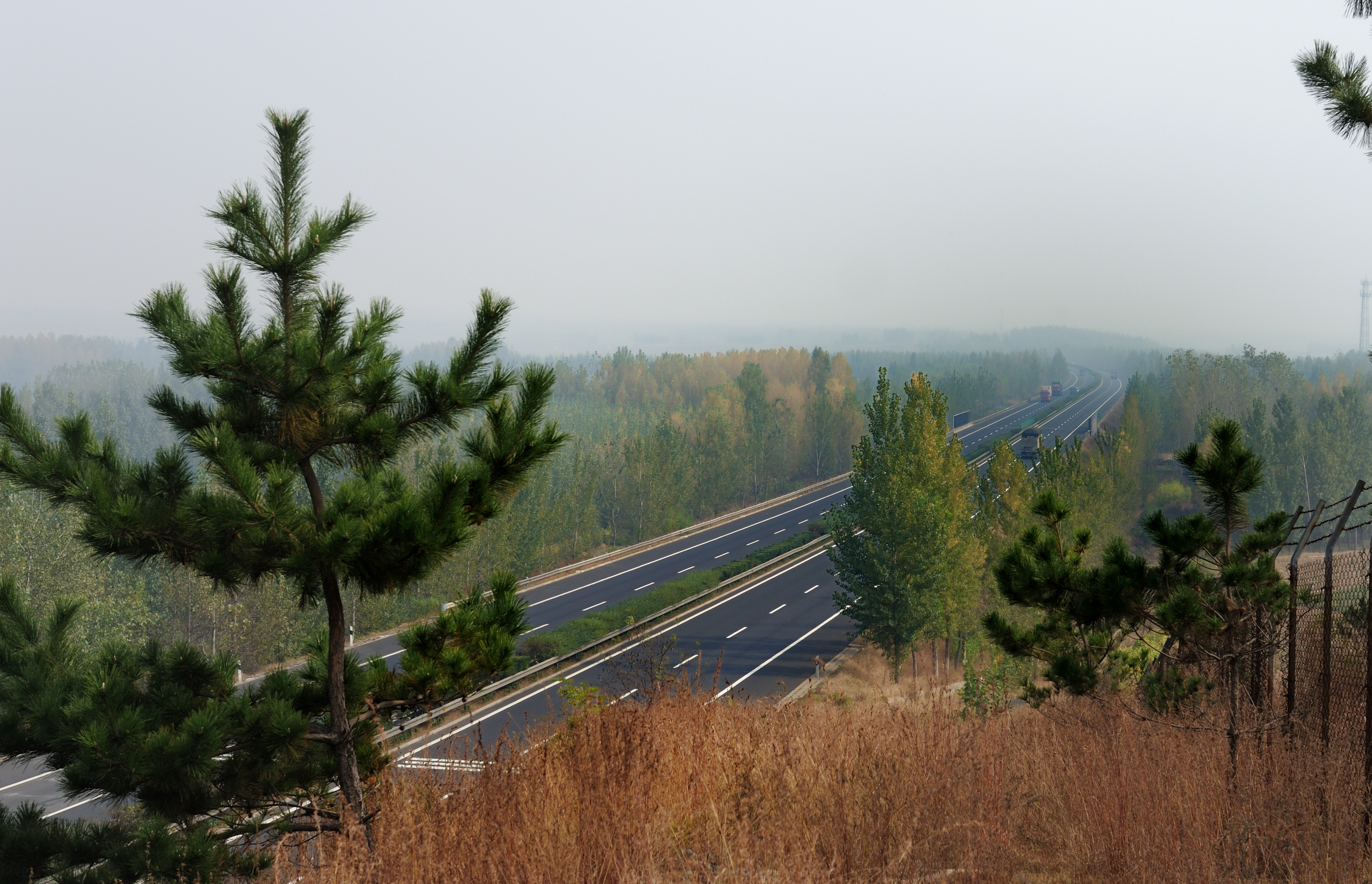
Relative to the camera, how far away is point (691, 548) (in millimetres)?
50906

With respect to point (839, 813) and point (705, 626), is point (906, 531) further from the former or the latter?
point (839, 813)

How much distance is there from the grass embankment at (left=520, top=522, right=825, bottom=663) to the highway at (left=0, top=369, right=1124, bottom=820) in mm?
902

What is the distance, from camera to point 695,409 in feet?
390

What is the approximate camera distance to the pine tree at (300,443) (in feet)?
17.4

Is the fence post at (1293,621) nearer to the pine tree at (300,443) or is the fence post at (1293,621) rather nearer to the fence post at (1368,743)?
the fence post at (1368,743)

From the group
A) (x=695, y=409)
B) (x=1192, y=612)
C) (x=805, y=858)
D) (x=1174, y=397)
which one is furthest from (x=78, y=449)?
(x=695, y=409)

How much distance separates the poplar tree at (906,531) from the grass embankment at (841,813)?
77.3 ft

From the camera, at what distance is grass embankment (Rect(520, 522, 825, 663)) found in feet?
95.7

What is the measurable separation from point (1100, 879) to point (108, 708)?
20.7ft

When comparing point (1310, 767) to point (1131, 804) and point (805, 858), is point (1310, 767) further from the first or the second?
point (805, 858)

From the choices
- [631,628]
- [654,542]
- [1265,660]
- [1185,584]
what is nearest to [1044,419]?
[654,542]

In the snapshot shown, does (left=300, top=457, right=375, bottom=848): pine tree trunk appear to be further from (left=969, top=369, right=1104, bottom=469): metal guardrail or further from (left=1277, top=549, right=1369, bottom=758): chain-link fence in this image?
(left=969, top=369, right=1104, bottom=469): metal guardrail

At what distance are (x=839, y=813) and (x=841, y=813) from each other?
22 mm

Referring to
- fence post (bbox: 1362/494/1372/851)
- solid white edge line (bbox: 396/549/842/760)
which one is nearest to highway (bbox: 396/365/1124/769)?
solid white edge line (bbox: 396/549/842/760)
